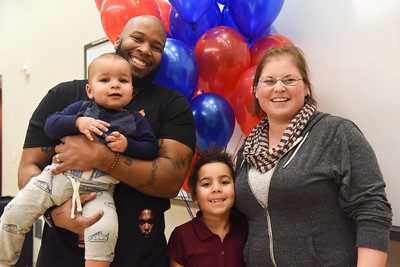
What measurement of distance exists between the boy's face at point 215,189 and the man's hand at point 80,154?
42 centimetres

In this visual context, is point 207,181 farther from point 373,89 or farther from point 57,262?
point 373,89

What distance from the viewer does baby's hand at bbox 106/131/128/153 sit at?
1.38 m

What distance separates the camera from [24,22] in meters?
4.87

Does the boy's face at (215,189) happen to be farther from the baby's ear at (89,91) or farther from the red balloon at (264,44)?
the red balloon at (264,44)

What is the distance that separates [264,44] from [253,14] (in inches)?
6.5

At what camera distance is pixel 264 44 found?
1.96m

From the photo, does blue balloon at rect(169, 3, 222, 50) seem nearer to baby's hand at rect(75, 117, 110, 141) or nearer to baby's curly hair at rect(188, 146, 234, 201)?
baby's curly hair at rect(188, 146, 234, 201)

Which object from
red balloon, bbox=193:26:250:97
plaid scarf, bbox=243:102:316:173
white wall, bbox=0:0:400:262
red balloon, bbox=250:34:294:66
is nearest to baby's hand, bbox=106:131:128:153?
plaid scarf, bbox=243:102:316:173

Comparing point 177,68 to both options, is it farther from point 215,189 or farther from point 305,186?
point 305,186

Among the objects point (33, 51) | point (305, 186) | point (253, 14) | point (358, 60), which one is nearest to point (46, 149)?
point (305, 186)

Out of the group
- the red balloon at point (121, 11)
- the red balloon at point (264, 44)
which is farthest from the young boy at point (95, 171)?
the red balloon at point (264, 44)

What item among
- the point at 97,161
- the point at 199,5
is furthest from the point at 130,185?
the point at 199,5

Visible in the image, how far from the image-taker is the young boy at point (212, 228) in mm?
1544

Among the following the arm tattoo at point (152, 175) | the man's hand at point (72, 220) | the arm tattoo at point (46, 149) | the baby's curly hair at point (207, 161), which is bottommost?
the man's hand at point (72, 220)
